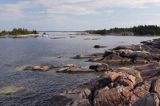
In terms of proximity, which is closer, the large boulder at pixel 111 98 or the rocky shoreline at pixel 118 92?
the rocky shoreline at pixel 118 92

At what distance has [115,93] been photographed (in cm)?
3209

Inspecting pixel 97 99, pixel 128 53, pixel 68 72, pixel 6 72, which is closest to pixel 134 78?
pixel 97 99

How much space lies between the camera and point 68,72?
2422 inches

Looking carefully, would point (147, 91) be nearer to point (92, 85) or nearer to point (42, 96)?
point (92, 85)

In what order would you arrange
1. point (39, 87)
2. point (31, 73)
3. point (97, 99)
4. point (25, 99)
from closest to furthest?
point (97, 99), point (25, 99), point (39, 87), point (31, 73)

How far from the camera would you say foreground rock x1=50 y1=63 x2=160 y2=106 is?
31.4m

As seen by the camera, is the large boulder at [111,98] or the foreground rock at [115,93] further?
the large boulder at [111,98]

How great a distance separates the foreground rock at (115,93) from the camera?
31.4m

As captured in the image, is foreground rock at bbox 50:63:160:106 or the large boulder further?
the large boulder

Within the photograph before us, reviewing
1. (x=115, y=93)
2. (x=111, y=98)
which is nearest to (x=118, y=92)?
(x=115, y=93)

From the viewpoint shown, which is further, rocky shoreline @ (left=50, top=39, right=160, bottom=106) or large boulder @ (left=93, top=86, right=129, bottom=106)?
large boulder @ (left=93, top=86, right=129, bottom=106)

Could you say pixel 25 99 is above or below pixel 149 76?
below

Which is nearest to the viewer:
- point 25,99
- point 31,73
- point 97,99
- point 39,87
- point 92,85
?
point 97,99

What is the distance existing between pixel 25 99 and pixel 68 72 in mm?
21057
